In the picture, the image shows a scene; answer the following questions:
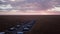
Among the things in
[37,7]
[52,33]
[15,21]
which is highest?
[37,7]

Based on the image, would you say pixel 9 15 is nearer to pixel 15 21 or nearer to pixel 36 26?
pixel 15 21

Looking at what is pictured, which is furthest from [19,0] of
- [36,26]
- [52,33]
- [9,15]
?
[52,33]

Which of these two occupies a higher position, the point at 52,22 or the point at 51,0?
the point at 51,0

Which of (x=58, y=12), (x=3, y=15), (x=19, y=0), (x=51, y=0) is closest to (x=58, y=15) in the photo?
(x=58, y=12)

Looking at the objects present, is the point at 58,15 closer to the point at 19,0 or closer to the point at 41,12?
the point at 41,12

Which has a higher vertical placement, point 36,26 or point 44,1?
point 44,1
